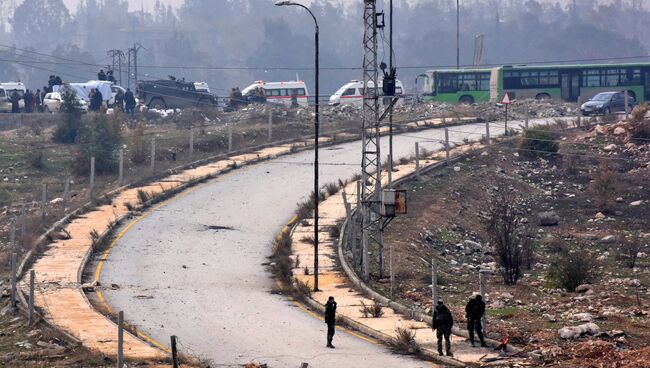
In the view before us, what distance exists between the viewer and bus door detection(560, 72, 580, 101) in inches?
3051

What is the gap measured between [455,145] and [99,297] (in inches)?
1119

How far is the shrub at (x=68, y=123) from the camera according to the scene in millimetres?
62562

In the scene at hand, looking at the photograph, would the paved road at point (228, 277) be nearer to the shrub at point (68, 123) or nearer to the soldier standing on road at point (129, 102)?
the shrub at point (68, 123)

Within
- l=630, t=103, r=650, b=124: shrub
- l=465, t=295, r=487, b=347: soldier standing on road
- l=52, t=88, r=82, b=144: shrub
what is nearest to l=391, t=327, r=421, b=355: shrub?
l=465, t=295, r=487, b=347: soldier standing on road

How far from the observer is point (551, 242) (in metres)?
41.7

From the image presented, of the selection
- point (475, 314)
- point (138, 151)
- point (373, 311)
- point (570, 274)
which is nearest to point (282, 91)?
point (138, 151)

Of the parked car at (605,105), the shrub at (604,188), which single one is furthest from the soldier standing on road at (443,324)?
the parked car at (605,105)

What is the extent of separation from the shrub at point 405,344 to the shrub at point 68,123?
38323 millimetres

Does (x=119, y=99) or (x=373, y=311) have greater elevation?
(x=119, y=99)

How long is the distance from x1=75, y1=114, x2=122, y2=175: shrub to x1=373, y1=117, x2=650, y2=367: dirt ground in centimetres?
1412

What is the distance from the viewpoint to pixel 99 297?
3281 centimetres

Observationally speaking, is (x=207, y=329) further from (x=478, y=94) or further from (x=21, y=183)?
(x=478, y=94)

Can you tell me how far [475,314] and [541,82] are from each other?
53808 millimetres

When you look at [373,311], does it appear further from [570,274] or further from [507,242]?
[507,242]
